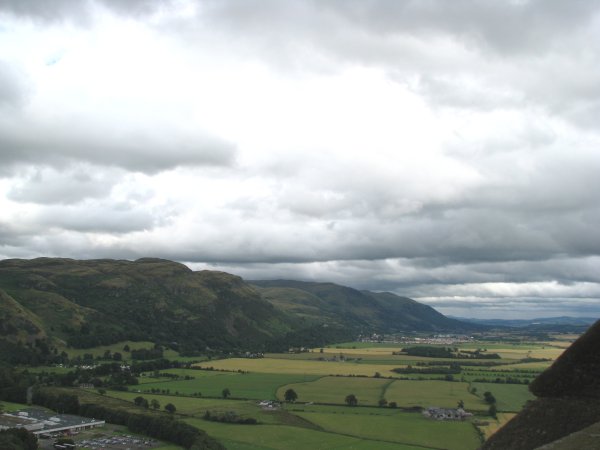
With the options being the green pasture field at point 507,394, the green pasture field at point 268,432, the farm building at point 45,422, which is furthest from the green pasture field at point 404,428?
the farm building at point 45,422

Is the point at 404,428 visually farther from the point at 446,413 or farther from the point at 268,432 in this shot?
the point at 268,432

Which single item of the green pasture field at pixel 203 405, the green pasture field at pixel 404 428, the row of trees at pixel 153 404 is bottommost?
the green pasture field at pixel 203 405

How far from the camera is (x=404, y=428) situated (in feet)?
347

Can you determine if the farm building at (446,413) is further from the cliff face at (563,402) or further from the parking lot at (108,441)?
the cliff face at (563,402)

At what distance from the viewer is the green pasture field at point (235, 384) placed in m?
153

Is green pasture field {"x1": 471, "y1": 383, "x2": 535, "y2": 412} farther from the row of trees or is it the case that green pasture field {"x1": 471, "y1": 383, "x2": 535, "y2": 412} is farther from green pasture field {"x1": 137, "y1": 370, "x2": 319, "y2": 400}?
the row of trees

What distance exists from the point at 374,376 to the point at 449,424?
278ft

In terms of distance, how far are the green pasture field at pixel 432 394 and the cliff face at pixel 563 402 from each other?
370ft

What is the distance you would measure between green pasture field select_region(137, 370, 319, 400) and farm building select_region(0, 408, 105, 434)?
39416mm

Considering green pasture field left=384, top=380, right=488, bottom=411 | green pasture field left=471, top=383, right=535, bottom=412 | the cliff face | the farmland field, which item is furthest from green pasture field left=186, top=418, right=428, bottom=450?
the cliff face

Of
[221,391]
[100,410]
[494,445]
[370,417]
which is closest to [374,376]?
[221,391]

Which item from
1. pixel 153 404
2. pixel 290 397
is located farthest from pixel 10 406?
pixel 290 397

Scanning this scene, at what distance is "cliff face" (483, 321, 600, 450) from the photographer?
62.8ft

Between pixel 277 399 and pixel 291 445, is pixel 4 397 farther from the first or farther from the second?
pixel 291 445
